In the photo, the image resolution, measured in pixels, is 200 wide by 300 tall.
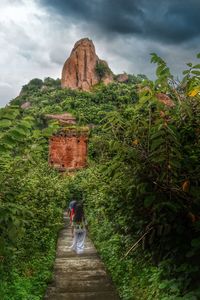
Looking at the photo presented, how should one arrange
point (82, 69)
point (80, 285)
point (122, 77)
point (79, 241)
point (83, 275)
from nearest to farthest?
point (80, 285)
point (83, 275)
point (79, 241)
point (82, 69)
point (122, 77)

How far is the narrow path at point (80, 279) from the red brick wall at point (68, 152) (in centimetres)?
2784

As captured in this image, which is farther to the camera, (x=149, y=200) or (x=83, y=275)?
(x=83, y=275)

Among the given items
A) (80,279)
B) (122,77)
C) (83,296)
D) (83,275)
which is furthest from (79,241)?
(122,77)

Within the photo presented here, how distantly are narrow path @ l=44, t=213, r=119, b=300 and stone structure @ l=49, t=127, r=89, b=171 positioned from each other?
2777 cm

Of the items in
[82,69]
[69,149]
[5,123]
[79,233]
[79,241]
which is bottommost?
[79,241]

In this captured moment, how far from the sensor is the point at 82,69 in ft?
232

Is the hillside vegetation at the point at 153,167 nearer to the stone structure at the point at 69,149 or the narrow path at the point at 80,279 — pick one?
the narrow path at the point at 80,279

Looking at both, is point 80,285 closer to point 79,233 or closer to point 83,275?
point 83,275

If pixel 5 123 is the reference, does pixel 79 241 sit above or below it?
below

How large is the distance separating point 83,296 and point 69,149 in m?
32.8

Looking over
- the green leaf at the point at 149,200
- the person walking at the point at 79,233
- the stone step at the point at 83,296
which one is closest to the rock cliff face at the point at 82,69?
the person walking at the point at 79,233

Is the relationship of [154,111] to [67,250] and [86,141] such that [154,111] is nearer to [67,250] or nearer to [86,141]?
[67,250]

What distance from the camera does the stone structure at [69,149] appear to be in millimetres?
38719

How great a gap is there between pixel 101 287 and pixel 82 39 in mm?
70596
